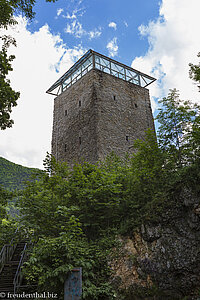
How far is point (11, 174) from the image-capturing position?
25516 millimetres

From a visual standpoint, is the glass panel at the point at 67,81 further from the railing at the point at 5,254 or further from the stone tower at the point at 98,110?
the railing at the point at 5,254

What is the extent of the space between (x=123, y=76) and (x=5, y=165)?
55.2ft

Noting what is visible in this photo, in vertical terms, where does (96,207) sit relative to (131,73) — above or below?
below

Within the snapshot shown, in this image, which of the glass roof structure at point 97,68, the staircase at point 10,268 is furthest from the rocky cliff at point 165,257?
the glass roof structure at point 97,68

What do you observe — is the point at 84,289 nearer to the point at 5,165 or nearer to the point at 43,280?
the point at 43,280

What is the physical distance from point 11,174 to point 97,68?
16.0 meters

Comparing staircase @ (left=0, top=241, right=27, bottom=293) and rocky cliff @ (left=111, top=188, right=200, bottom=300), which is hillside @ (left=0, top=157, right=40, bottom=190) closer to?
staircase @ (left=0, top=241, right=27, bottom=293)

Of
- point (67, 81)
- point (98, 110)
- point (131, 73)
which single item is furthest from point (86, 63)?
point (98, 110)

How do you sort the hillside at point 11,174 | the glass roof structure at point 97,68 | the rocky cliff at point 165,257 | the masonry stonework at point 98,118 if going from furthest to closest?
the hillside at point 11,174
the glass roof structure at point 97,68
the masonry stonework at point 98,118
the rocky cliff at point 165,257

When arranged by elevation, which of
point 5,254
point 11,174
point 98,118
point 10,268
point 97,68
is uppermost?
point 97,68

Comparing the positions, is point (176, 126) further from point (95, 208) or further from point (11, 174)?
point (11, 174)

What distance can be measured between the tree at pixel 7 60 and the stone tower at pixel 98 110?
6.18 metres

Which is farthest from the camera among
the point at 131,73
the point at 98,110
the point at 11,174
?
the point at 11,174

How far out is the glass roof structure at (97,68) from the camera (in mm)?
15797
